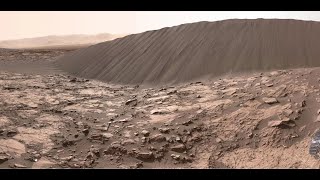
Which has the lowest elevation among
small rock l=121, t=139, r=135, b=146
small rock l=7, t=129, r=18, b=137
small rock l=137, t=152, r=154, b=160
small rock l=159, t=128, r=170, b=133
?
small rock l=137, t=152, r=154, b=160

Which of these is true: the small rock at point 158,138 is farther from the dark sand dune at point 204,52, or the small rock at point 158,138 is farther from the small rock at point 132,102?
the dark sand dune at point 204,52

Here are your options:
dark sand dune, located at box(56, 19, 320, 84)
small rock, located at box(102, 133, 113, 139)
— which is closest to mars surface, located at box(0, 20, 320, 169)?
small rock, located at box(102, 133, 113, 139)

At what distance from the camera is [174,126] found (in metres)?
5.54

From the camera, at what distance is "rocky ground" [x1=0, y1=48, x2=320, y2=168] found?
4.66m

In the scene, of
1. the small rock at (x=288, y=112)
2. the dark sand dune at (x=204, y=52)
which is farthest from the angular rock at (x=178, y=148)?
the dark sand dune at (x=204, y=52)

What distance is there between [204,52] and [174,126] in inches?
177

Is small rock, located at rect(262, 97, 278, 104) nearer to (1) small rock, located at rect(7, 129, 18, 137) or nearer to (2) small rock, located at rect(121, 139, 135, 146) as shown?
(2) small rock, located at rect(121, 139, 135, 146)

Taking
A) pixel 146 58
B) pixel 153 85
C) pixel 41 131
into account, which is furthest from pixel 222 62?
pixel 41 131

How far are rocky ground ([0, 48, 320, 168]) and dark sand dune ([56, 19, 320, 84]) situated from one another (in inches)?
55.0

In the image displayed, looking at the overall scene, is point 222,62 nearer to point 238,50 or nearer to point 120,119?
point 238,50

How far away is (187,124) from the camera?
5570 mm

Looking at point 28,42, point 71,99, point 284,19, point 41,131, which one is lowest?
point 41,131

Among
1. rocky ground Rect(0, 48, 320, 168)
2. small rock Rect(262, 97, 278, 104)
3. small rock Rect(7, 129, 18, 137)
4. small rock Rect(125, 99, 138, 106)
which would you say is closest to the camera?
rocky ground Rect(0, 48, 320, 168)

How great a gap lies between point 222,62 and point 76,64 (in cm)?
537
